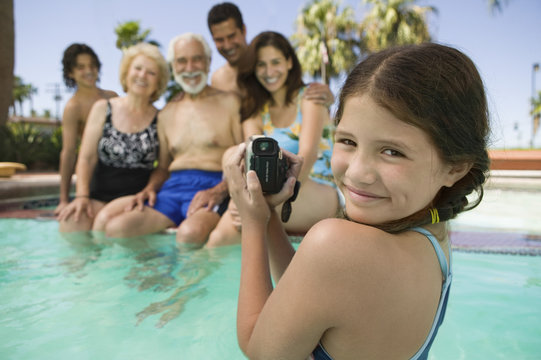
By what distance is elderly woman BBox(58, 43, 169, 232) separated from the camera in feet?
12.0

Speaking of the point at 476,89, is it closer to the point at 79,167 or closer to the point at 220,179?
the point at 220,179

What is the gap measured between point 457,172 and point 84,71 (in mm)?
4470

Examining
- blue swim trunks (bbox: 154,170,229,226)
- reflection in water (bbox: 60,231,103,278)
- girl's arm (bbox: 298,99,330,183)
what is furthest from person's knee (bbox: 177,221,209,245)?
girl's arm (bbox: 298,99,330,183)

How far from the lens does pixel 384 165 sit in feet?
3.03

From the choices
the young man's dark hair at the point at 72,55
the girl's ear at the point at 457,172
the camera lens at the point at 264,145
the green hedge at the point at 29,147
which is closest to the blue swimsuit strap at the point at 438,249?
the girl's ear at the point at 457,172

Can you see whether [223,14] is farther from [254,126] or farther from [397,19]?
[397,19]

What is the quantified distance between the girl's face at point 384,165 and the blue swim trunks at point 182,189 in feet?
8.59

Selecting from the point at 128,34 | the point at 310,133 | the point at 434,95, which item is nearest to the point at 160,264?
the point at 310,133

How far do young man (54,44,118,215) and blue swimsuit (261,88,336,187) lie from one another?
2.28m

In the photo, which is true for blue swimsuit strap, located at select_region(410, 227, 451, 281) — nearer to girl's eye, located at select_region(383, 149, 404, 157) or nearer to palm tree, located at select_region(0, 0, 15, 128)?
girl's eye, located at select_region(383, 149, 404, 157)

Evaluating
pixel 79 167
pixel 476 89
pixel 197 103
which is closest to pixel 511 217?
pixel 197 103

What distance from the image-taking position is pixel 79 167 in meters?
3.75

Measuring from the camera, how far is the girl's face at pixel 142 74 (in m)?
3.68

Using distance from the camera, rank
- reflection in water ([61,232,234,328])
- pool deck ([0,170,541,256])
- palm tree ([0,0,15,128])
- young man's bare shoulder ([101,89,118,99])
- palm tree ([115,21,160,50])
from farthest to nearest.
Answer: palm tree ([115,21,160,50]), palm tree ([0,0,15,128]), young man's bare shoulder ([101,89,118,99]), pool deck ([0,170,541,256]), reflection in water ([61,232,234,328])
